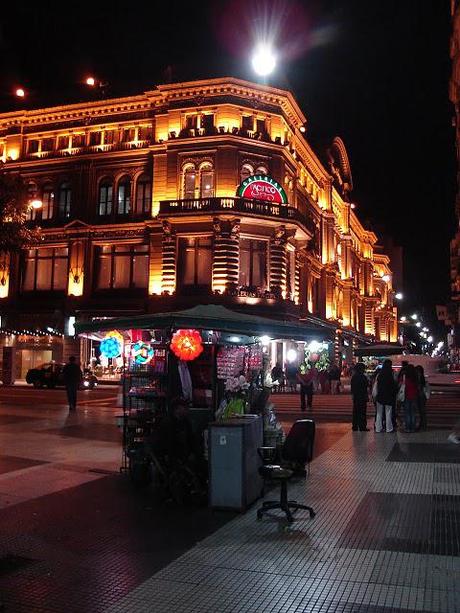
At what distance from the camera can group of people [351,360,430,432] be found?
16.1 meters

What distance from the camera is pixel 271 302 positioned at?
40.8m

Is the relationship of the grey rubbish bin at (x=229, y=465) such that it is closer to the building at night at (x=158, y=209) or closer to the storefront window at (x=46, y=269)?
the building at night at (x=158, y=209)

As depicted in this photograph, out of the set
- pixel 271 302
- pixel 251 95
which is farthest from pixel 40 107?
pixel 271 302

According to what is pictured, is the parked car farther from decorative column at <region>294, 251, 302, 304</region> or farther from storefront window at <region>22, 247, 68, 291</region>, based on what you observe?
decorative column at <region>294, 251, 302, 304</region>

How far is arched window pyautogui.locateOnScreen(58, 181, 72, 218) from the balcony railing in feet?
30.1

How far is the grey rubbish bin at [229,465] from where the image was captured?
8.15 metres

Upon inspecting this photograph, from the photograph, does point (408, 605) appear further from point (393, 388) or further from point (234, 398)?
point (393, 388)

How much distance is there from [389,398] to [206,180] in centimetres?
2889

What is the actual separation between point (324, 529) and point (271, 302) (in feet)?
110

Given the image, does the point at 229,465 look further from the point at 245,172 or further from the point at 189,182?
the point at 189,182

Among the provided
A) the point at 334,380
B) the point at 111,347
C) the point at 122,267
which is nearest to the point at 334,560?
the point at 111,347

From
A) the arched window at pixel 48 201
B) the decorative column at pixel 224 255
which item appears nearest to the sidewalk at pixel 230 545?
the decorative column at pixel 224 255

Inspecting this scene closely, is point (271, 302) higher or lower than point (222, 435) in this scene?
higher

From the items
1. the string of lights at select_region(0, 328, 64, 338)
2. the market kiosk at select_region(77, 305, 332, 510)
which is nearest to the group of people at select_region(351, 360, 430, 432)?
the market kiosk at select_region(77, 305, 332, 510)
